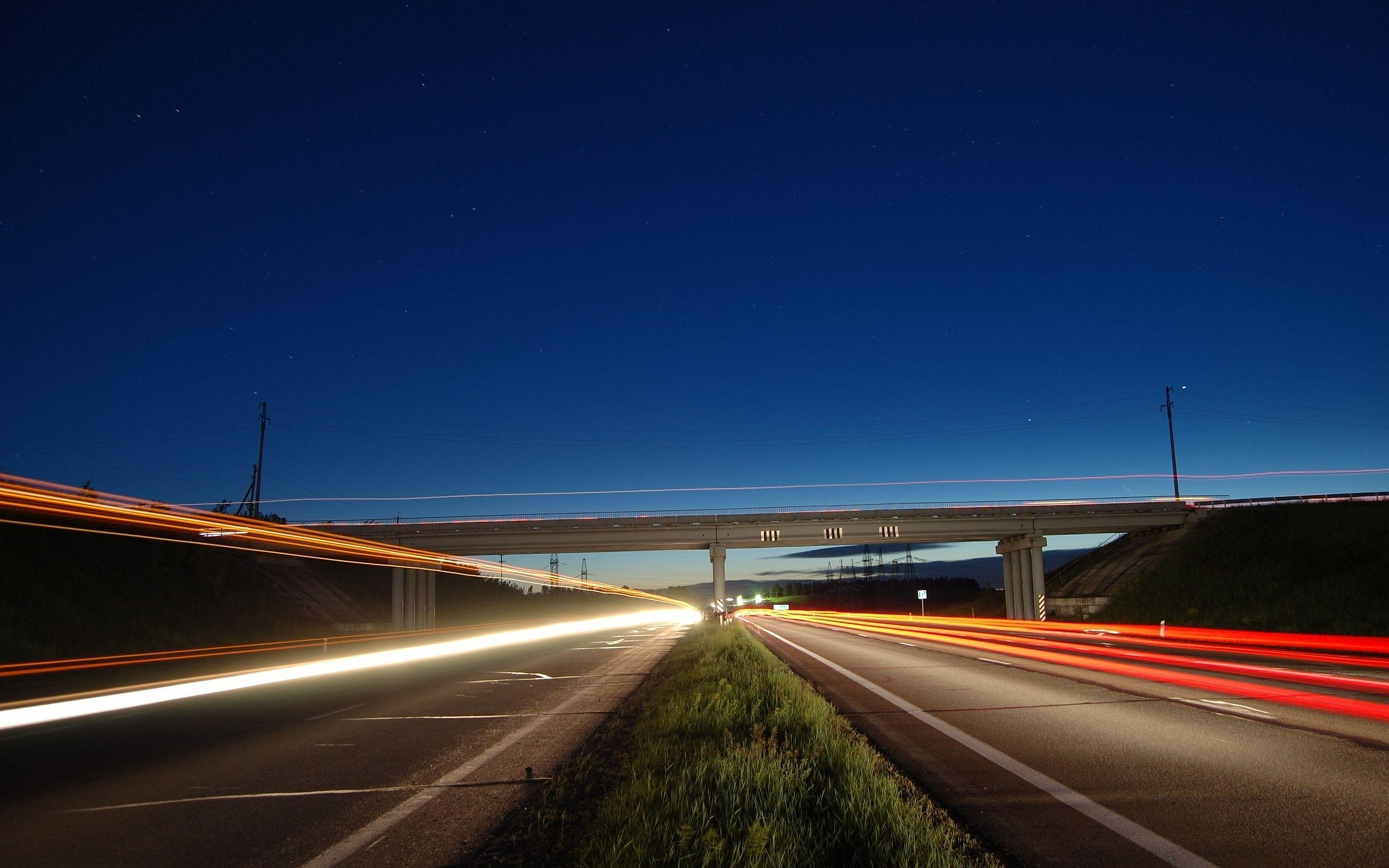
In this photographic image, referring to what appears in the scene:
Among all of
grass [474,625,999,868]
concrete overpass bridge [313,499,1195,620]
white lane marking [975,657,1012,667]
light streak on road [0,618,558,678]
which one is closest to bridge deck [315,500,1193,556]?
concrete overpass bridge [313,499,1195,620]

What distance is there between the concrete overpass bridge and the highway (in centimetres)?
4196

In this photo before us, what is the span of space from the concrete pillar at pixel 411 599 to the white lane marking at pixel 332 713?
1776 inches

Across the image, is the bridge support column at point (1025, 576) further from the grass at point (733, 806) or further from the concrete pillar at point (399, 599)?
the grass at point (733, 806)

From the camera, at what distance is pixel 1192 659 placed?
56.3 feet

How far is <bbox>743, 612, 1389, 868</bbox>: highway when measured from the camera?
16.0 feet

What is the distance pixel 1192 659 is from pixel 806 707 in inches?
465

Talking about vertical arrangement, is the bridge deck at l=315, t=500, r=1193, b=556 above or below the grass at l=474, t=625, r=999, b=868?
above

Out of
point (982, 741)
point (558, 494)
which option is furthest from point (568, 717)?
point (558, 494)

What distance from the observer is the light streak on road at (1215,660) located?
36.3 feet

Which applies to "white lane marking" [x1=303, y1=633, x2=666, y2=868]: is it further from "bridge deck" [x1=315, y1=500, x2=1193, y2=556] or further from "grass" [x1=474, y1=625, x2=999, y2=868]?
"bridge deck" [x1=315, y1=500, x2=1193, y2=556]

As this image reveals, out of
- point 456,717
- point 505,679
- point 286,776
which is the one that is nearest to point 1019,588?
point 505,679

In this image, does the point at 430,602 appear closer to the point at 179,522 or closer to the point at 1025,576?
the point at 179,522

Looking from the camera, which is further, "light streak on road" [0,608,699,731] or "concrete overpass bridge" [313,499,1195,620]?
"concrete overpass bridge" [313,499,1195,620]

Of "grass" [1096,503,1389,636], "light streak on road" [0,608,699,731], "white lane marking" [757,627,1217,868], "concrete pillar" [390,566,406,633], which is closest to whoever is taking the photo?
"white lane marking" [757,627,1217,868]
